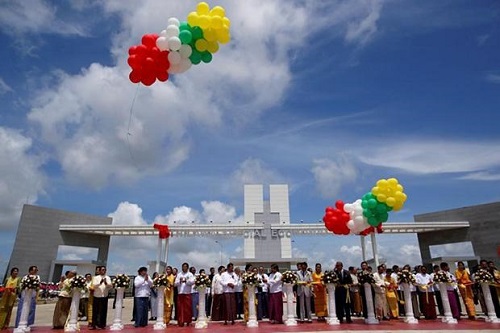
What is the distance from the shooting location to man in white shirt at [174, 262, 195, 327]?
36.1 feet

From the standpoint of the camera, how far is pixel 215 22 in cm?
828

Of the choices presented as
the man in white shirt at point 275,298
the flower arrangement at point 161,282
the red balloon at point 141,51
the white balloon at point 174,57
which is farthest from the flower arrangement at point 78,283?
the white balloon at point 174,57

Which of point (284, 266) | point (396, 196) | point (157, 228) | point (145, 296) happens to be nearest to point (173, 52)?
point (145, 296)

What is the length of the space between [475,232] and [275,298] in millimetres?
26416

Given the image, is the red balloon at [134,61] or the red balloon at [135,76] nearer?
the red balloon at [134,61]

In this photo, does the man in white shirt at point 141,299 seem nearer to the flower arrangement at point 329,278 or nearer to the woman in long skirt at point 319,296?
the woman in long skirt at point 319,296

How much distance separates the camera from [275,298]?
36.2ft

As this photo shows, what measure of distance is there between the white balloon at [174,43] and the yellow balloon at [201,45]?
0.43 metres

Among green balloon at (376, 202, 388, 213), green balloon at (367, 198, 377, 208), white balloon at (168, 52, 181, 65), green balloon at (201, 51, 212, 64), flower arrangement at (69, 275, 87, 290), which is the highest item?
green balloon at (201, 51, 212, 64)

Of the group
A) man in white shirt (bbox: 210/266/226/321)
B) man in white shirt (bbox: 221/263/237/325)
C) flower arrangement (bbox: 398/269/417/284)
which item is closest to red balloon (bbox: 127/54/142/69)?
man in white shirt (bbox: 221/263/237/325)

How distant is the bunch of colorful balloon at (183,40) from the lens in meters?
8.34

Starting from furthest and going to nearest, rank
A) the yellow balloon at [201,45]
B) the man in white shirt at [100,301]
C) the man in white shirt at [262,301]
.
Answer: the man in white shirt at [262,301] < the man in white shirt at [100,301] < the yellow balloon at [201,45]

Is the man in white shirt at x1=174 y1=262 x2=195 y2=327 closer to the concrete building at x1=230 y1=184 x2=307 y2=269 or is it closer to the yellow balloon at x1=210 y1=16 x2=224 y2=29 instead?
the yellow balloon at x1=210 y1=16 x2=224 y2=29

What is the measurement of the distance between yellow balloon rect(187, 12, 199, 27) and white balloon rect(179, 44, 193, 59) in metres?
0.52
